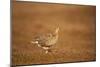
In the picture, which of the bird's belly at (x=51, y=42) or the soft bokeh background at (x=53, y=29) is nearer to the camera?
the soft bokeh background at (x=53, y=29)

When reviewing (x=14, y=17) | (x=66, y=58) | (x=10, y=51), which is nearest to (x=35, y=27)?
(x=14, y=17)

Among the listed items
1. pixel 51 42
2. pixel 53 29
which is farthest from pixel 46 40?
pixel 53 29

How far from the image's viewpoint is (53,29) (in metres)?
2.73

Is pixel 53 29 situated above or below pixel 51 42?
above

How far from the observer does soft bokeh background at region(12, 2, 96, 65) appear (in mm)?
2564

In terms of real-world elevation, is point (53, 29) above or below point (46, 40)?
above

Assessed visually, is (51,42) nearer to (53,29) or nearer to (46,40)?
(46,40)

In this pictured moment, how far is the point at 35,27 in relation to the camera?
8.68ft

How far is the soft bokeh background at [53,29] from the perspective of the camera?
256 cm

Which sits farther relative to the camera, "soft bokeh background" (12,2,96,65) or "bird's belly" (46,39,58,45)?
"bird's belly" (46,39,58,45)

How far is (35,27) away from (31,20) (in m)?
0.12
